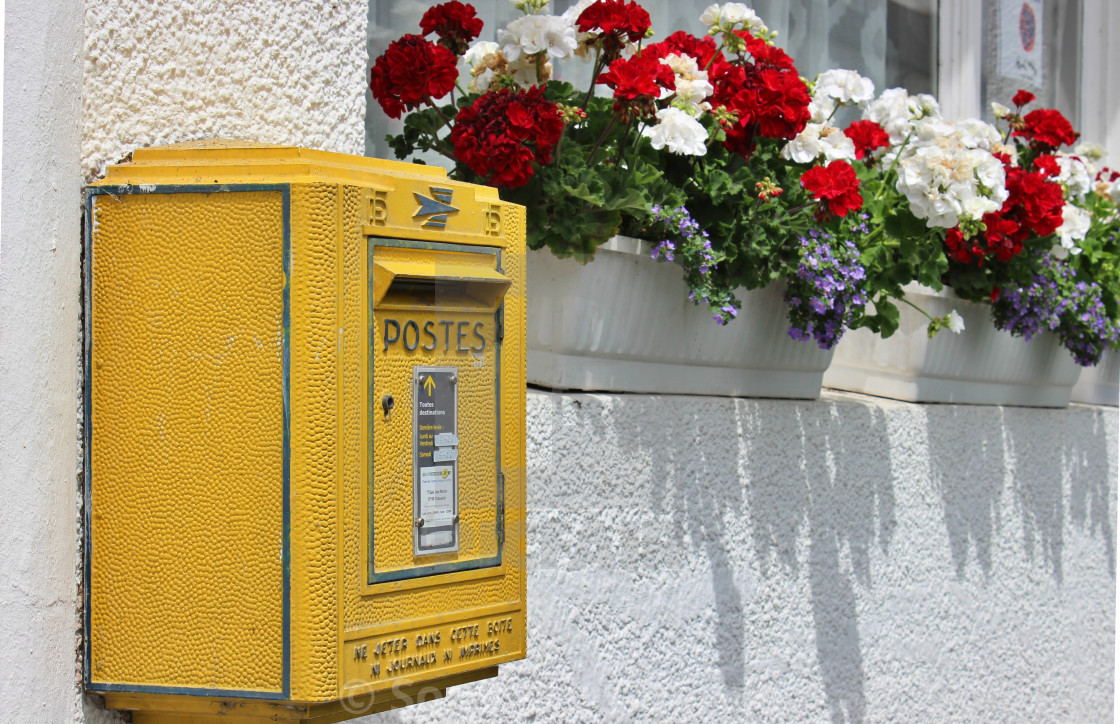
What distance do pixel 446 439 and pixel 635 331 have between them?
95 centimetres

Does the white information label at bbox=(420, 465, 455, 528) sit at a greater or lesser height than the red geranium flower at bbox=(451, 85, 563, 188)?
lesser

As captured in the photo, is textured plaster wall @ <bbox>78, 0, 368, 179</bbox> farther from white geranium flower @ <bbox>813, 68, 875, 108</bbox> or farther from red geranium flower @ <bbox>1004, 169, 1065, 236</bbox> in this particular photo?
red geranium flower @ <bbox>1004, 169, 1065, 236</bbox>

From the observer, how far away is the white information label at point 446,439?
151cm

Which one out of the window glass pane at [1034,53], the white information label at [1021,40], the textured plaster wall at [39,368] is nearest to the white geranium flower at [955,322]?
the window glass pane at [1034,53]

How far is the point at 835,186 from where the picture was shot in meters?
2.44

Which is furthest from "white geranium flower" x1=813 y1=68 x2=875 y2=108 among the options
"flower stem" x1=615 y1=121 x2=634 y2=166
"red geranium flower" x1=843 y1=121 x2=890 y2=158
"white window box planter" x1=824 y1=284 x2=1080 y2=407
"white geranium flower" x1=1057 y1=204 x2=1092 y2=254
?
"white geranium flower" x1=1057 y1=204 x2=1092 y2=254

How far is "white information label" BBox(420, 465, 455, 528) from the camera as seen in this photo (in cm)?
149

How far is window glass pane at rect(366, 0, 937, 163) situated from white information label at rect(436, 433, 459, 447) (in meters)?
1.20

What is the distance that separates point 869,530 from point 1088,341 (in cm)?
114

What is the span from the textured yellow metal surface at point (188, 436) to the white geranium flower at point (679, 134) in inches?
42.7

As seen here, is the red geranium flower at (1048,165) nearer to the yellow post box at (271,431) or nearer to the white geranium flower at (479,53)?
the white geranium flower at (479,53)

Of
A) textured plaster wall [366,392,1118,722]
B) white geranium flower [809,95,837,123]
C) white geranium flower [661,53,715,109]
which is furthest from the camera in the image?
white geranium flower [809,95,837,123]

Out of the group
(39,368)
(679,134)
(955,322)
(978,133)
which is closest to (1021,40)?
(978,133)

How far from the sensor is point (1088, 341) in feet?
11.6
